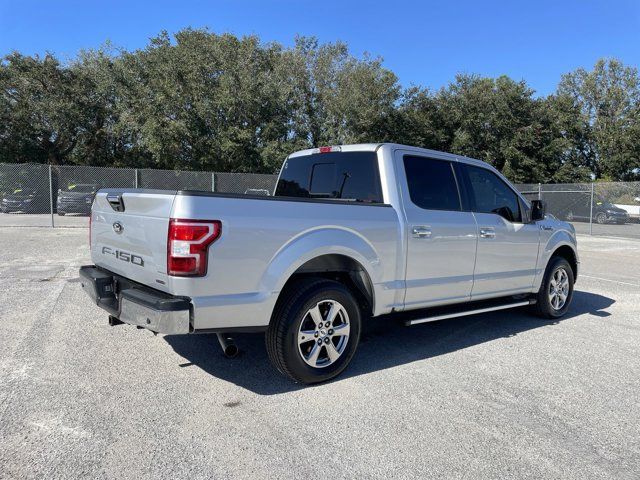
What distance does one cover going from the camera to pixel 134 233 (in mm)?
3660

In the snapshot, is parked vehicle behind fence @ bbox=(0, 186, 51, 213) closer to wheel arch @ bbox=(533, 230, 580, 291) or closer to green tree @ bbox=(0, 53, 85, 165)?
green tree @ bbox=(0, 53, 85, 165)

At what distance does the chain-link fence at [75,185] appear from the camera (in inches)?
745

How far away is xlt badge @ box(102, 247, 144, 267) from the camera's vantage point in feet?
11.9

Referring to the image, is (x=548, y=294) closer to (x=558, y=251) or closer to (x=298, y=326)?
(x=558, y=251)

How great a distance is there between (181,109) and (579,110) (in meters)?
30.7

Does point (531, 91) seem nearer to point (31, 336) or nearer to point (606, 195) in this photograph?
point (606, 195)

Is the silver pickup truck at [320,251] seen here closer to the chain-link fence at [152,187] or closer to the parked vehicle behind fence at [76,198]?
the chain-link fence at [152,187]

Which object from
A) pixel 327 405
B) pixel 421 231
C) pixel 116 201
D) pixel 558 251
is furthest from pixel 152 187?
pixel 327 405

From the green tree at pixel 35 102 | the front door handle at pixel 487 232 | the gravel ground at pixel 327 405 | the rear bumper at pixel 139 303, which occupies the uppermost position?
the green tree at pixel 35 102

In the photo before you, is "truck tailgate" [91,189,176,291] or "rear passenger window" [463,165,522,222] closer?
"truck tailgate" [91,189,176,291]

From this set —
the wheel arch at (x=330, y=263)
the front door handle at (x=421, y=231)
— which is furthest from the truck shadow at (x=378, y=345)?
the front door handle at (x=421, y=231)

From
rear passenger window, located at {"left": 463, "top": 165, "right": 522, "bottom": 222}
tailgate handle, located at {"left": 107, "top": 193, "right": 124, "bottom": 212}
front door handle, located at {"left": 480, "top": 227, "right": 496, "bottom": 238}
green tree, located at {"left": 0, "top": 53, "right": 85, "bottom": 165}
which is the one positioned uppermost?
green tree, located at {"left": 0, "top": 53, "right": 85, "bottom": 165}

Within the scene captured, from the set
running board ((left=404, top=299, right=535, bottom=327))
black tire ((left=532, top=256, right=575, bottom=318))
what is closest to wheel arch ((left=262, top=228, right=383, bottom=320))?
running board ((left=404, top=299, right=535, bottom=327))

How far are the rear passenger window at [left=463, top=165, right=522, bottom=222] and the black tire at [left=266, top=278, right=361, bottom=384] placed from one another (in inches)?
84.0
